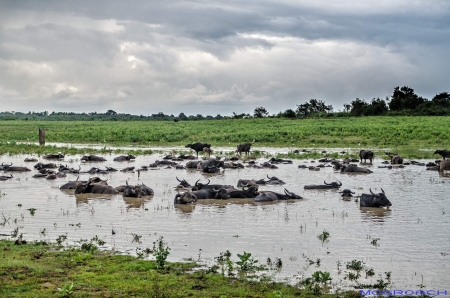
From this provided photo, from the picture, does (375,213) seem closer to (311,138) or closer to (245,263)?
(245,263)

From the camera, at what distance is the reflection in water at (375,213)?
1302 centimetres

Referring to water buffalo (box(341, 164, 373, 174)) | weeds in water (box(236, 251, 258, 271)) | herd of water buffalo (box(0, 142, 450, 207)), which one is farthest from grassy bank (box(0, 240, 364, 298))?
water buffalo (box(341, 164, 373, 174))

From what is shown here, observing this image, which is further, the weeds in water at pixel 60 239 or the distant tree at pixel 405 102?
the distant tree at pixel 405 102

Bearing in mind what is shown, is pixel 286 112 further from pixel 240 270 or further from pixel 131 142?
pixel 240 270

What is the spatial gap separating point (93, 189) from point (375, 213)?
27.6ft

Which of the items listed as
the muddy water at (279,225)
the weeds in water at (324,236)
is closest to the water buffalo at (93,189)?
the muddy water at (279,225)

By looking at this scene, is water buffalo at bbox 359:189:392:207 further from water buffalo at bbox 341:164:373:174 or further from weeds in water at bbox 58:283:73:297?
weeds in water at bbox 58:283:73:297

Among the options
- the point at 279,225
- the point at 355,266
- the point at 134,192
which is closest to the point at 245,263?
the point at 355,266

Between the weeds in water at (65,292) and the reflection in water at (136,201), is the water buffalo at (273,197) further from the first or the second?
the weeds in water at (65,292)

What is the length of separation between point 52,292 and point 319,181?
14.1m

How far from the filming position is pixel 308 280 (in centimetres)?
783

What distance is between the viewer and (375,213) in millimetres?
13648

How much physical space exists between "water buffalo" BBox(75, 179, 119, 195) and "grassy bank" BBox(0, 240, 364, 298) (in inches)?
300

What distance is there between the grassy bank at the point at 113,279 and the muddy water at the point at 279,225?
72 centimetres
